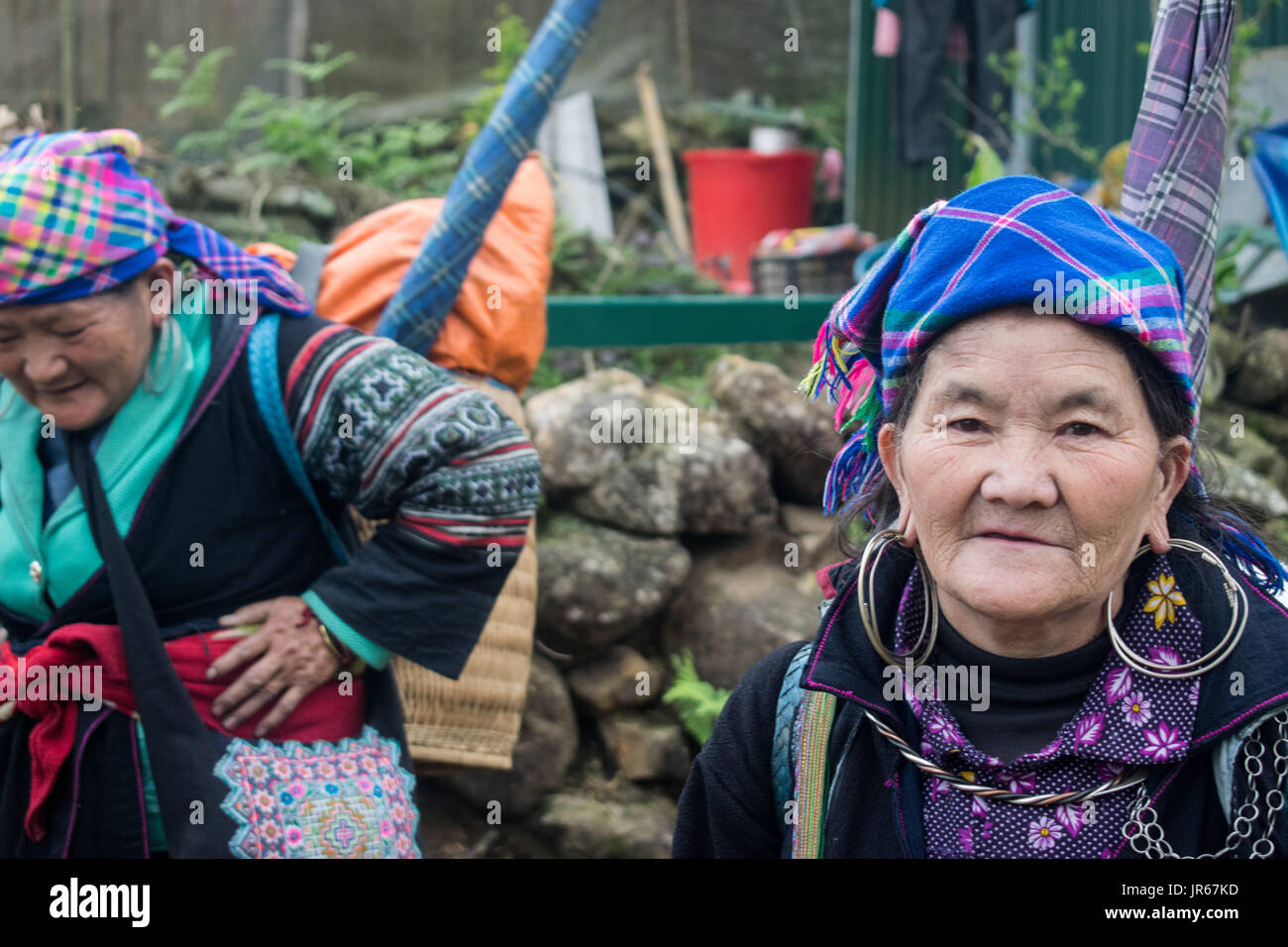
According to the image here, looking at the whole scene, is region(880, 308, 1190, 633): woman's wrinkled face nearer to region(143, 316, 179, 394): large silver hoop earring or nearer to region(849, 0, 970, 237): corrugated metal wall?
region(143, 316, 179, 394): large silver hoop earring

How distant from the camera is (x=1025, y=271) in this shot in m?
1.43

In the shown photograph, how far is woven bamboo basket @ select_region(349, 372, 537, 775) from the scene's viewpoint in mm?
2900

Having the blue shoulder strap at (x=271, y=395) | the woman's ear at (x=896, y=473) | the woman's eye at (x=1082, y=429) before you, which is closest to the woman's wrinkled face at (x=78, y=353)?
the blue shoulder strap at (x=271, y=395)

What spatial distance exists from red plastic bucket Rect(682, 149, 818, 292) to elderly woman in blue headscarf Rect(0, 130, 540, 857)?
5.16m

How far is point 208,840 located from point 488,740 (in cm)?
102

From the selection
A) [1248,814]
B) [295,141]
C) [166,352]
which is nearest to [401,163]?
[295,141]

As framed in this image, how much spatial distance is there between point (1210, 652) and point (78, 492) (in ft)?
6.11

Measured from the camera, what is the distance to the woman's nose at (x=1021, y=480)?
1.43 m

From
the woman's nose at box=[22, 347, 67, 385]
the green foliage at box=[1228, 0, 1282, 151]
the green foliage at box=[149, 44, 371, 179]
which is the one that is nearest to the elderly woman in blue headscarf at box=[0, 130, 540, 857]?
the woman's nose at box=[22, 347, 67, 385]

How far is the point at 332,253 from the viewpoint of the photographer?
115 inches

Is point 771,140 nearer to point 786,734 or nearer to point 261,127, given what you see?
point 261,127

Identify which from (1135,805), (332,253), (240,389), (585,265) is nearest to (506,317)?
(332,253)

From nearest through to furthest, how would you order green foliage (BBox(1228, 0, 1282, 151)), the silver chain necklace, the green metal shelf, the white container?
1. the silver chain necklace
2. the green metal shelf
3. green foliage (BBox(1228, 0, 1282, 151))
4. the white container

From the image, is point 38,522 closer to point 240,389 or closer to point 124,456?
point 124,456
